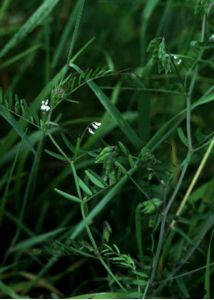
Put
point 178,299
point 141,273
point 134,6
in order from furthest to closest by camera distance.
Result: point 134,6 < point 178,299 < point 141,273

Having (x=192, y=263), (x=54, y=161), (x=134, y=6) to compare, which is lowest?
(x=192, y=263)

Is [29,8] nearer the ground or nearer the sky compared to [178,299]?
nearer the sky

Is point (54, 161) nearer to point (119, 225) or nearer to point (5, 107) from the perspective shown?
point (119, 225)

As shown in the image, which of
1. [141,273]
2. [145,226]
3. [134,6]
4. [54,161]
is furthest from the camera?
[134,6]

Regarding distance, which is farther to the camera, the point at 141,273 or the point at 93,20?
the point at 93,20

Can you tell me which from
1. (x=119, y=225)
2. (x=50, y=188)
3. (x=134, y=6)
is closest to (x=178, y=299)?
(x=119, y=225)

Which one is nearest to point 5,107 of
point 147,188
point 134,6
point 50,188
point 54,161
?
point 147,188
